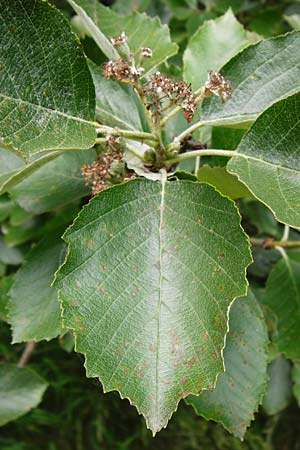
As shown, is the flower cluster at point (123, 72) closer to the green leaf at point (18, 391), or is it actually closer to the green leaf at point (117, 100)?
the green leaf at point (117, 100)

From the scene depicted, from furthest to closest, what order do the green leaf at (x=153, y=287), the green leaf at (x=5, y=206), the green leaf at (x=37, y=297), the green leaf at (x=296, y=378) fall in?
the green leaf at (x=296, y=378) < the green leaf at (x=5, y=206) < the green leaf at (x=37, y=297) < the green leaf at (x=153, y=287)

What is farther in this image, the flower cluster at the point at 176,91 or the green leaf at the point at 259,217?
the green leaf at the point at 259,217

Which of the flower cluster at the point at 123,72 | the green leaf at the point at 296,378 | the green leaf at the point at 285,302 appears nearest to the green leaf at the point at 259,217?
the green leaf at the point at 285,302

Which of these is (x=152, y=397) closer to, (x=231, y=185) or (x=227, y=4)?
(x=231, y=185)

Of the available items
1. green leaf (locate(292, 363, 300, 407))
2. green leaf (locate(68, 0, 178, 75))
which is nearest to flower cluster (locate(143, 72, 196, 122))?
green leaf (locate(68, 0, 178, 75))

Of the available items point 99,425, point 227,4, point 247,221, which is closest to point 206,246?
point 247,221

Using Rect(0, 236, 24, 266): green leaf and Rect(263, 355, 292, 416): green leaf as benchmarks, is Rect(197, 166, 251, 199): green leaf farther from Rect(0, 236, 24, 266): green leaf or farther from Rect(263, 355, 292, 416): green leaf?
Rect(263, 355, 292, 416): green leaf
